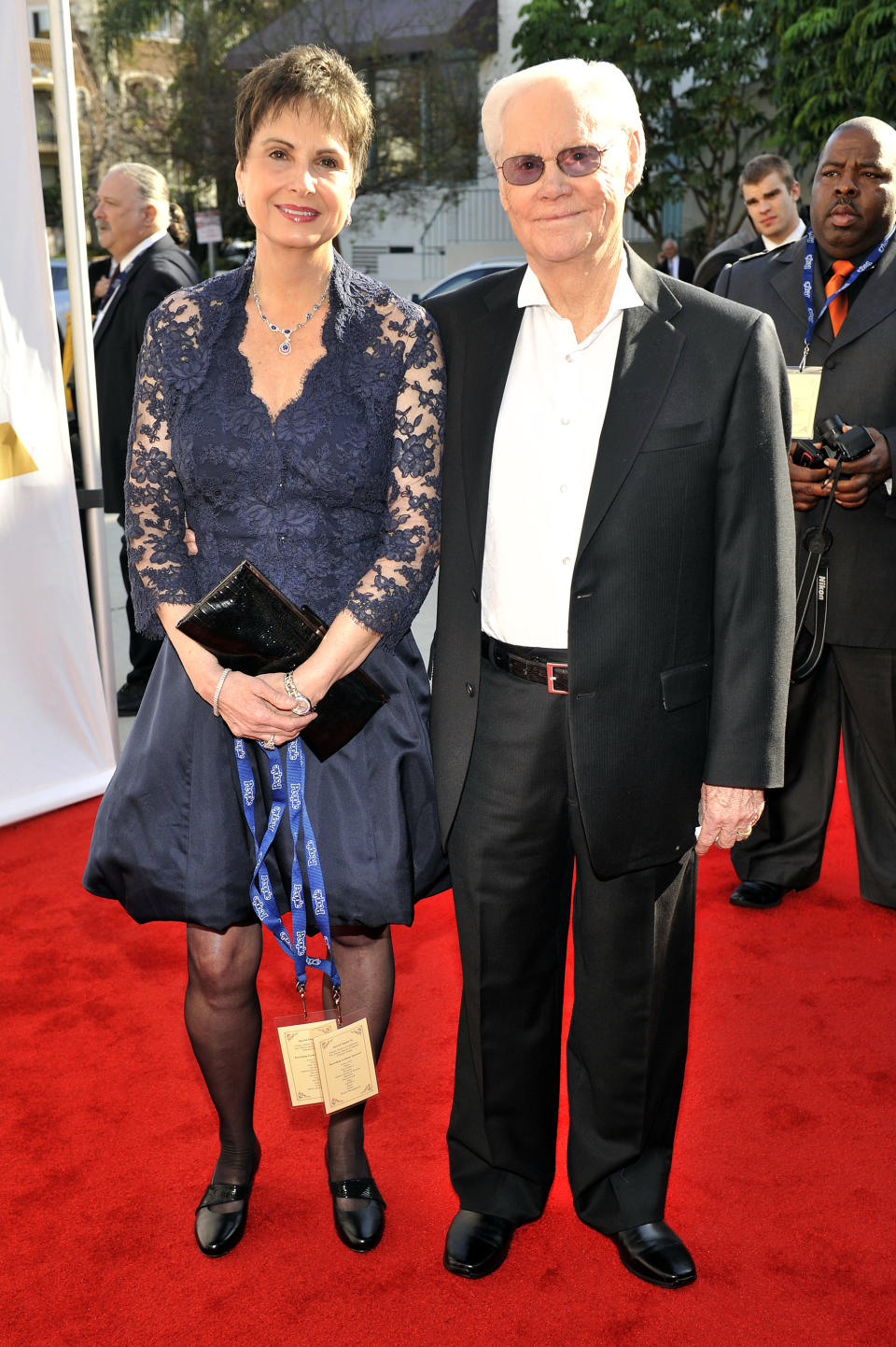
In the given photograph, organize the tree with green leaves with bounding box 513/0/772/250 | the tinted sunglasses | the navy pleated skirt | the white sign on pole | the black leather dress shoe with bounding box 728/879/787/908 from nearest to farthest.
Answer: the tinted sunglasses
the navy pleated skirt
the black leather dress shoe with bounding box 728/879/787/908
the white sign on pole
the tree with green leaves with bounding box 513/0/772/250

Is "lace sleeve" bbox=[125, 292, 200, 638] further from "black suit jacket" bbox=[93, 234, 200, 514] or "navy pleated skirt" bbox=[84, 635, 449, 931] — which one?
"black suit jacket" bbox=[93, 234, 200, 514]

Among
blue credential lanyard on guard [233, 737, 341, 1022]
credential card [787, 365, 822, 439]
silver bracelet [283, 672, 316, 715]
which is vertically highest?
credential card [787, 365, 822, 439]

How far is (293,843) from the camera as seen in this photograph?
2.13 metres

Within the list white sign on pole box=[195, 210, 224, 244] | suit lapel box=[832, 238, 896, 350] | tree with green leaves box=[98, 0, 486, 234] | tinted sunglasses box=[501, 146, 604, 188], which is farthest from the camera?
tree with green leaves box=[98, 0, 486, 234]

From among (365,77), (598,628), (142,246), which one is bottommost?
(598,628)

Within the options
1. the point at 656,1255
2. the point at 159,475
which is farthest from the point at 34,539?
the point at 656,1255

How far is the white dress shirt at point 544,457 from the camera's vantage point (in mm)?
1914

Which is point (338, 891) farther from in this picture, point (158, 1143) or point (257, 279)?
point (257, 279)

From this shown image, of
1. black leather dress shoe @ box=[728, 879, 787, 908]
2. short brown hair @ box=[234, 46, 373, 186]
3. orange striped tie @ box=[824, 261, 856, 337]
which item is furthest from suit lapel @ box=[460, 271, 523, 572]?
black leather dress shoe @ box=[728, 879, 787, 908]

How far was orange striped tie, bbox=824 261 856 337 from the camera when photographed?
3244 millimetres

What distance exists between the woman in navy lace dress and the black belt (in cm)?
16

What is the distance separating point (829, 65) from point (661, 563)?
17.5m

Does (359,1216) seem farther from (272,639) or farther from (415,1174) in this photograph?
(272,639)

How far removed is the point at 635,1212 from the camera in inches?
86.5
